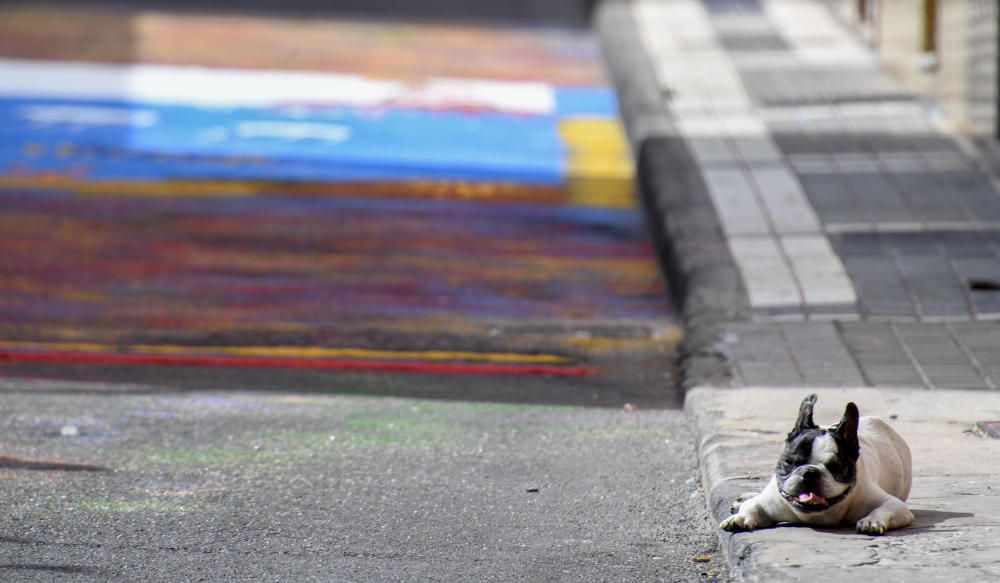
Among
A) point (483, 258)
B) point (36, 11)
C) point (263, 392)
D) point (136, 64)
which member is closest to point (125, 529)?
point (263, 392)

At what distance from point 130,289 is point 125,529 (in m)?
3.88

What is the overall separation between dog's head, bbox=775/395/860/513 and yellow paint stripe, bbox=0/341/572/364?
10.1ft

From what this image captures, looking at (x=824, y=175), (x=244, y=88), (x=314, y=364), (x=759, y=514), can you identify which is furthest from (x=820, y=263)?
(x=244, y=88)

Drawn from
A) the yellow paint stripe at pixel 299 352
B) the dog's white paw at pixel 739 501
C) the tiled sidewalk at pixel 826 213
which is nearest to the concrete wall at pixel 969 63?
the tiled sidewalk at pixel 826 213

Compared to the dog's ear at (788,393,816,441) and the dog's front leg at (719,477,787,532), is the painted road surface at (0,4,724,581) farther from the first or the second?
the dog's ear at (788,393,816,441)

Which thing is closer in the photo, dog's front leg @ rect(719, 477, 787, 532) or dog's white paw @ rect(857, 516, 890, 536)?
dog's white paw @ rect(857, 516, 890, 536)

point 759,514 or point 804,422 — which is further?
point 759,514

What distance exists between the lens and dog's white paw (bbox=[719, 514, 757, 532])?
13.7 ft

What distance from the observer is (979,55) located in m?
10.4

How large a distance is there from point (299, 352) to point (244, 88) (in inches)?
271

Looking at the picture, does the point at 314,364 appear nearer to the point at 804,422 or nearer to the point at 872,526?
the point at 804,422

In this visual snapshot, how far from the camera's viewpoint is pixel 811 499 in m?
3.96

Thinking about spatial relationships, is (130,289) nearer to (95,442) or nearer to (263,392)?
(263,392)

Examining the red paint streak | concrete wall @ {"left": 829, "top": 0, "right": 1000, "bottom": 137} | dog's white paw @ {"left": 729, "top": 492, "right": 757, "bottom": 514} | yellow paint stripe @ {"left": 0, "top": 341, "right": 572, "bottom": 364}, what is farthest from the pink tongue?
concrete wall @ {"left": 829, "top": 0, "right": 1000, "bottom": 137}
